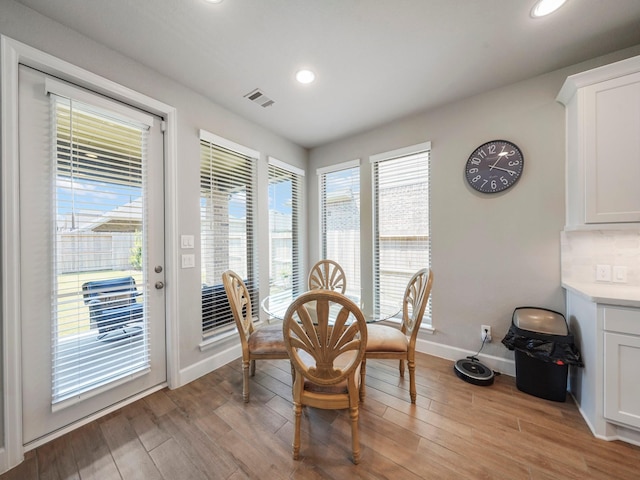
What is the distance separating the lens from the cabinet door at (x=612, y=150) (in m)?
1.53

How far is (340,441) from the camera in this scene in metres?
1.45

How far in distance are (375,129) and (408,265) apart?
175 centimetres

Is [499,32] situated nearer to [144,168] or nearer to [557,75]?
[557,75]

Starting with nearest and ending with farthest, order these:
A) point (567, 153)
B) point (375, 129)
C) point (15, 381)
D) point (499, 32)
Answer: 1. point (15, 381)
2. point (499, 32)
3. point (567, 153)
4. point (375, 129)

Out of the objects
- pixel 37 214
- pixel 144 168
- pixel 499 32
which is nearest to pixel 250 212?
pixel 144 168

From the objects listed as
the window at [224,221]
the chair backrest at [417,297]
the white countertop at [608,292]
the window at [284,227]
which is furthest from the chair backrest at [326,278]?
the white countertop at [608,292]

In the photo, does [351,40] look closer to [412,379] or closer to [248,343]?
[248,343]

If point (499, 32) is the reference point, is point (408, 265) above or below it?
below

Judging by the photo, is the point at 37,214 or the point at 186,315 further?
the point at 186,315

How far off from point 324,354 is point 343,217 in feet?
7.28

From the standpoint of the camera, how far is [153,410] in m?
1.74

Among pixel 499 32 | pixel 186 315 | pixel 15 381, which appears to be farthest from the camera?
pixel 186 315

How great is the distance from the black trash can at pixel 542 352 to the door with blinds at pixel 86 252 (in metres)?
3.04

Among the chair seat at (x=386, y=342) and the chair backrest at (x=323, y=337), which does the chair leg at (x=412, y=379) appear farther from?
the chair backrest at (x=323, y=337)
